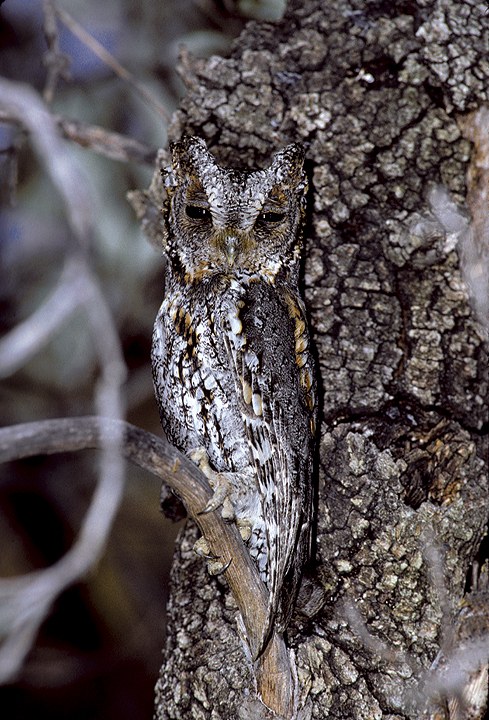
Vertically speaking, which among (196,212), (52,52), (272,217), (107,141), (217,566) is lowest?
(217,566)

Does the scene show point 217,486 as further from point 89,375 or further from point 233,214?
point 89,375

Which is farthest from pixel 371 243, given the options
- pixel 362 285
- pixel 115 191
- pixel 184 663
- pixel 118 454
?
pixel 115 191

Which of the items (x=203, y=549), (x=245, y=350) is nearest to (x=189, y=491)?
(x=203, y=549)

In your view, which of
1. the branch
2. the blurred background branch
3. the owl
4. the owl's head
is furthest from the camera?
the blurred background branch

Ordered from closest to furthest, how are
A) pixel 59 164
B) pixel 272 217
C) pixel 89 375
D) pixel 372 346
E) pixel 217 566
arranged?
1. pixel 59 164
2. pixel 217 566
3. pixel 272 217
4. pixel 372 346
5. pixel 89 375

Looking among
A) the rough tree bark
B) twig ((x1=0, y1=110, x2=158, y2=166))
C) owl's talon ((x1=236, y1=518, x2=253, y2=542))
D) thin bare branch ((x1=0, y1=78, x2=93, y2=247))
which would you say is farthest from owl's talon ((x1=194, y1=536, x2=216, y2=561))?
twig ((x1=0, y1=110, x2=158, y2=166))

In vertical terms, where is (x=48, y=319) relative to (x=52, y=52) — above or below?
below

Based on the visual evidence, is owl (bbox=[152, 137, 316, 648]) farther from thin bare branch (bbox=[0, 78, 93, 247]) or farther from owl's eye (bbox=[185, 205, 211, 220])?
thin bare branch (bbox=[0, 78, 93, 247])
